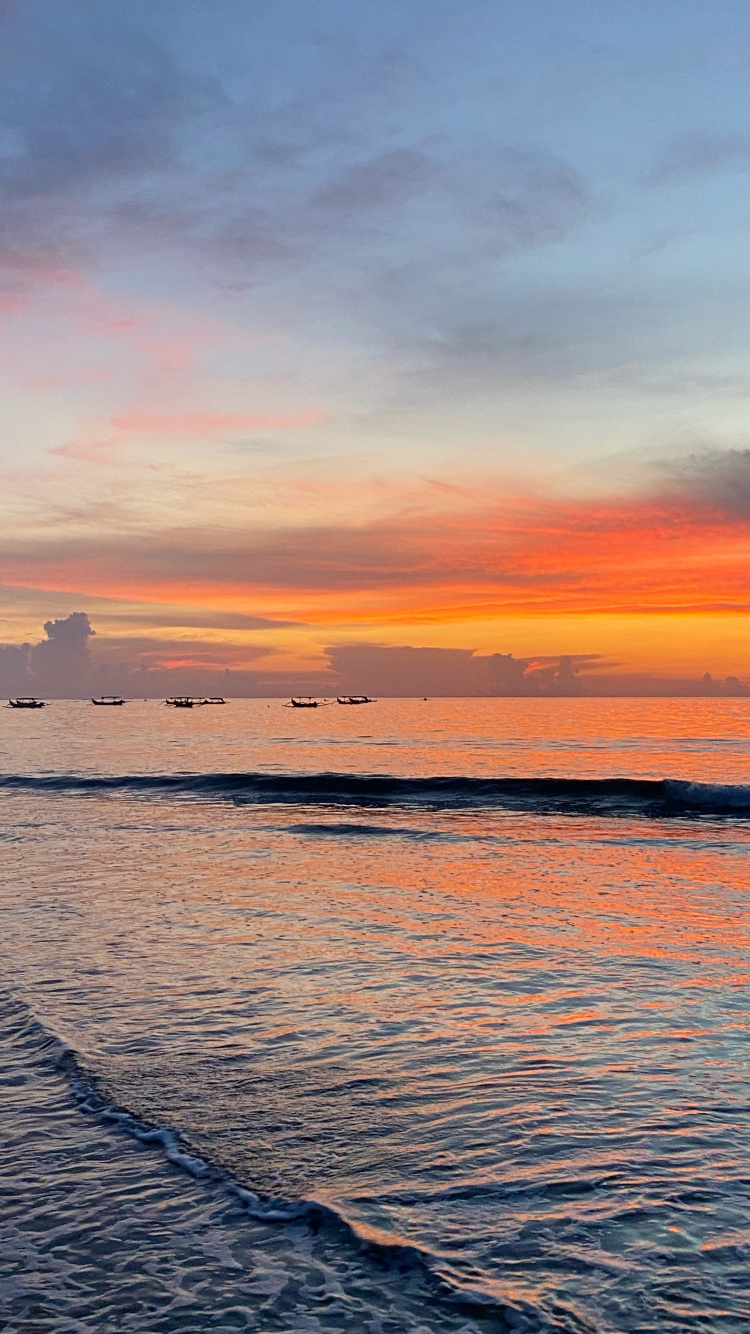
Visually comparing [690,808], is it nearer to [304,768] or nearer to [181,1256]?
[304,768]

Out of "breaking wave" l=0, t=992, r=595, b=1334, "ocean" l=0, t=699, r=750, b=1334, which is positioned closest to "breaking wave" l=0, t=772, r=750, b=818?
"ocean" l=0, t=699, r=750, b=1334

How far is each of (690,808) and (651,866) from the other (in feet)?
60.0

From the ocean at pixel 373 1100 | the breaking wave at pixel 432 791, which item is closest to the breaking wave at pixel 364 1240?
the ocean at pixel 373 1100

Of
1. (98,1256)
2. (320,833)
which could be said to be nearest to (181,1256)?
(98,1256)

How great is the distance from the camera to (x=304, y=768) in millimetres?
61188

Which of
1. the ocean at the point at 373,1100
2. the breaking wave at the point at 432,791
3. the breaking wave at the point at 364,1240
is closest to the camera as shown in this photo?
the breaking wave at the point at 364,1240

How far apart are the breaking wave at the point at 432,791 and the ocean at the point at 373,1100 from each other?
19.7 m

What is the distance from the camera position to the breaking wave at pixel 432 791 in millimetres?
43688

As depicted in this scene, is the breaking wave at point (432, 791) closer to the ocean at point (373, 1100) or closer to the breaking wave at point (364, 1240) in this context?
the ocean at point (373, 1100)

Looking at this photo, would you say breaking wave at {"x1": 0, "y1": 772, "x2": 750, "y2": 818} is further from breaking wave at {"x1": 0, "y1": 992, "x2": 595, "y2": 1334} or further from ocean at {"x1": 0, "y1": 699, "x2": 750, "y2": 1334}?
breaking wave at {"x1": 0, "y1": 992, "x2": 595, "y2": 1334}

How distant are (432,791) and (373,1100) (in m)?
40.2

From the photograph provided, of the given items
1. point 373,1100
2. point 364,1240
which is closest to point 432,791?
point 373,1100

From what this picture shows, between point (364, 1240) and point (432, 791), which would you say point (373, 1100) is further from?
point (432, 791)

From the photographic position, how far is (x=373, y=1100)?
920 centimetres
